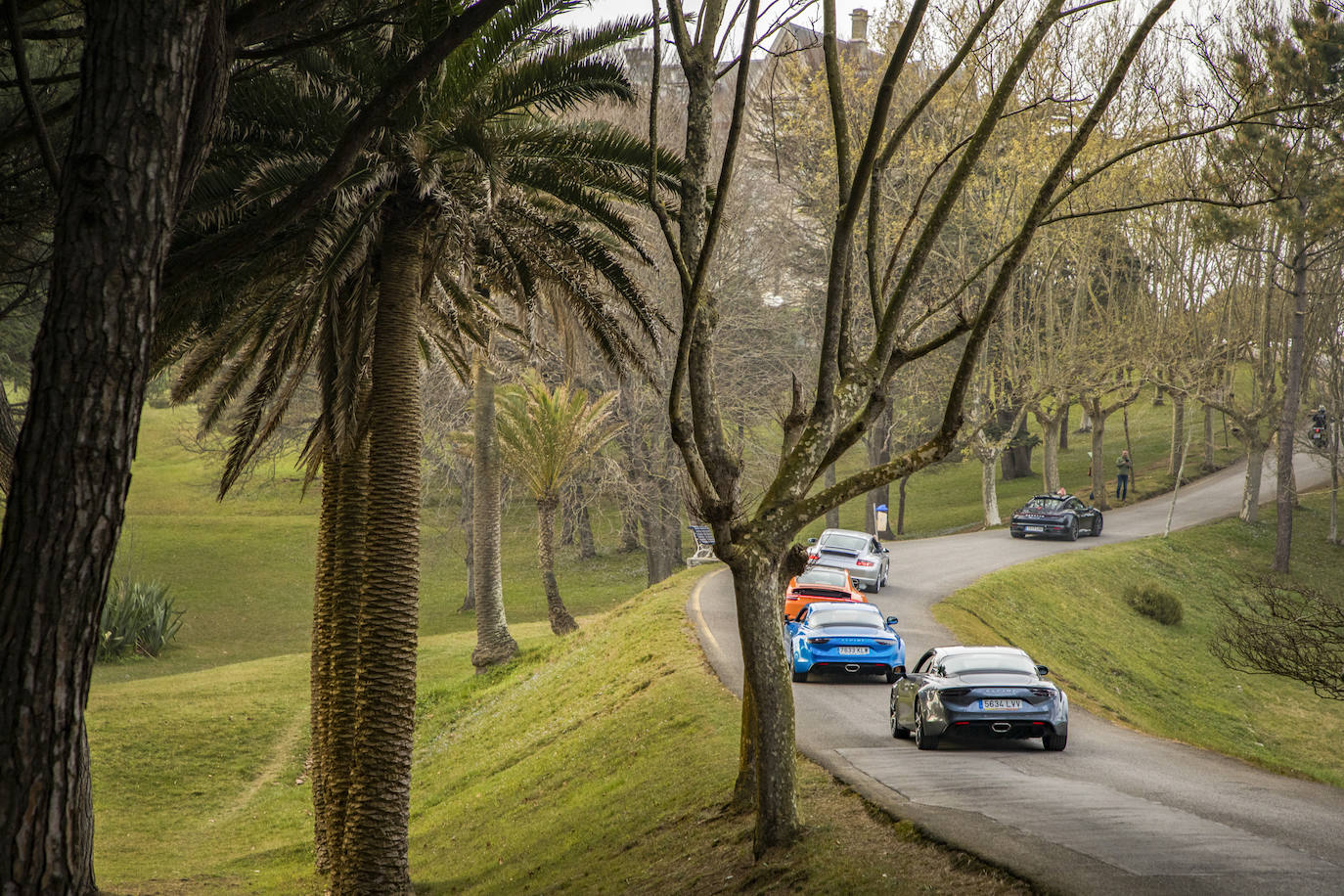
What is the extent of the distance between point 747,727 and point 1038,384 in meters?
33.5

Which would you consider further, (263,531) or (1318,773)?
(263,531)

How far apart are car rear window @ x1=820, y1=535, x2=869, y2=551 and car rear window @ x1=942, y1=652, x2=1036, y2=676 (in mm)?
15233

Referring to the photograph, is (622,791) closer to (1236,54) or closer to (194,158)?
(194,158)

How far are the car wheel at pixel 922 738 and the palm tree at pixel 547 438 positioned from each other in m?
15.6

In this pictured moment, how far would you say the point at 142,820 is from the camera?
1841 cm

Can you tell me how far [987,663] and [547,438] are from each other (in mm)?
16423

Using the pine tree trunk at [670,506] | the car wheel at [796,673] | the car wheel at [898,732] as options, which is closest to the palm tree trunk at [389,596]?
the car wheel at [898,732]

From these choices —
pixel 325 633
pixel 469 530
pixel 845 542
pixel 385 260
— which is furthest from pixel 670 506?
pixel 385 260

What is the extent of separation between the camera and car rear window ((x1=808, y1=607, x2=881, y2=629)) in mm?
18578

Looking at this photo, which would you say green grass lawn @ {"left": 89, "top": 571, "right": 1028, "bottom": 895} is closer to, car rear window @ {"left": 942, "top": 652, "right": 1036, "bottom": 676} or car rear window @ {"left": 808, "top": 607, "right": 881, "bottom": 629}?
car rear window @ {"left": 808, "top": 607, "right": 881, "bottom": 629}

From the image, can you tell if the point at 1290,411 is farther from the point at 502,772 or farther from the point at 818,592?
the point at 502,772

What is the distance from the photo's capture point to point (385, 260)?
12.4 metres

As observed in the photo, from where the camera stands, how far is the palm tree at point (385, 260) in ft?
37.3

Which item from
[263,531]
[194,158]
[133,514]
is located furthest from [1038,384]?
[133,514]
